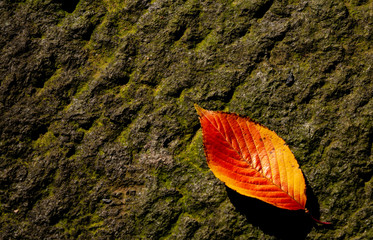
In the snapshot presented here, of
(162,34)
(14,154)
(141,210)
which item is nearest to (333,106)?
(162,34)

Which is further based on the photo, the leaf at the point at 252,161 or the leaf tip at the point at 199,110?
the leaf tip at the point at 199,110

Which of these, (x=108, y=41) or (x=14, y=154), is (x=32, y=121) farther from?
(x=108, y=41)

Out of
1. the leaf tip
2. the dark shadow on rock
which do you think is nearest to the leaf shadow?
the dark shadow on rock

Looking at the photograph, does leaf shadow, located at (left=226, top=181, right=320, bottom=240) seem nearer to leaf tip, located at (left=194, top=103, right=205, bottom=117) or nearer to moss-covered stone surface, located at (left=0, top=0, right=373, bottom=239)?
moss-covered stone surface, located at (left=0, top=0, right=373, bottom=239)

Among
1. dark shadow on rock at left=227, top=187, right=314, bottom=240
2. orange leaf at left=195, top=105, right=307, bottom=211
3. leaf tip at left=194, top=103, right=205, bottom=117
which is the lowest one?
dark shadow on rock at left=227, top=187, right=314, bottom=240

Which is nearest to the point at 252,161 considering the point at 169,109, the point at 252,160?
the point at 252,160

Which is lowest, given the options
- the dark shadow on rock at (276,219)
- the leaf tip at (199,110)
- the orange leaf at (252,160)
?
the dark shadow on rock at (276,219)

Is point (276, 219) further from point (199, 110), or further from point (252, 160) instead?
point (199, 110)

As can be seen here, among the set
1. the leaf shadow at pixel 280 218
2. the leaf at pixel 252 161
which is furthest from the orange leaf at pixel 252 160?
the leaf shadow at pixel 280 218

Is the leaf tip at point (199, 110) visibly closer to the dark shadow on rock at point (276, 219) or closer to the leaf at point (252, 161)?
the leaf at point (252, 161)
